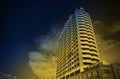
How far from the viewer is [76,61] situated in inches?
2537

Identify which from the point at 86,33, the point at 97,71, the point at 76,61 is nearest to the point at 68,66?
the point at 76,61

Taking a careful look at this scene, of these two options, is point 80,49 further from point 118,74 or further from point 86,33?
point 118,74

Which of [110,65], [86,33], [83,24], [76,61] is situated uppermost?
[83,24]

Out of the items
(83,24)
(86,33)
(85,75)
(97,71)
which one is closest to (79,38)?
(86,33)

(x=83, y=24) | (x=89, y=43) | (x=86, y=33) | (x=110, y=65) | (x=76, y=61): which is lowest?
(x=110, y=65)

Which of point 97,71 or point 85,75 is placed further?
point 85,75

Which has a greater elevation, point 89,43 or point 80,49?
point 89,43

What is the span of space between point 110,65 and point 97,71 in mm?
4766

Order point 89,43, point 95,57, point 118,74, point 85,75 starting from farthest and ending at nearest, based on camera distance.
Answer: point 89,43, point 95,57, point 85,75, point 118,74

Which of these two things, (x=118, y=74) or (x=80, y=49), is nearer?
(x=118, y=74)

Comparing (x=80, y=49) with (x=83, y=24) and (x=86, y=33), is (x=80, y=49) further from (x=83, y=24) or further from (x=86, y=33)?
(x=83, y=24)

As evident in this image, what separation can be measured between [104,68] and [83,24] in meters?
39.0

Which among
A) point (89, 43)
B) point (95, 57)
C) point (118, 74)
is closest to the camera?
point (118, 74)

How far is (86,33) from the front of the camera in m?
70.8
